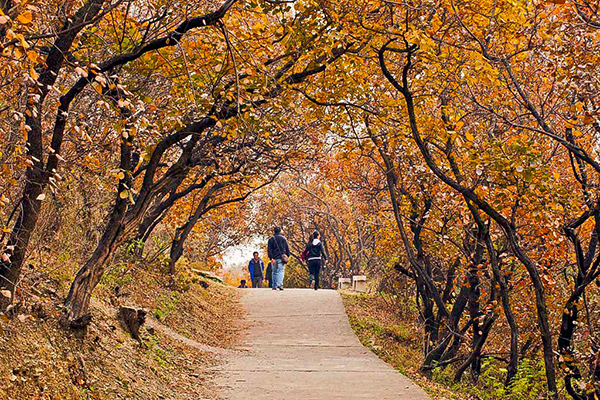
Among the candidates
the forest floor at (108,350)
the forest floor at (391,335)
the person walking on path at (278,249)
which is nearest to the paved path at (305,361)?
the forest floor at (391,335)

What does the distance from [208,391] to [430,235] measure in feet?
19.7

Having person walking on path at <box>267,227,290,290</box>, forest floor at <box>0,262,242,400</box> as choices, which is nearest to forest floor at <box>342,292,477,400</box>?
person walking on path at <box>267,227,290,290</box>

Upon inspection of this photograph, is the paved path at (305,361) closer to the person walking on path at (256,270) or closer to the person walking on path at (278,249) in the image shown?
the person walking on path at (278,249)

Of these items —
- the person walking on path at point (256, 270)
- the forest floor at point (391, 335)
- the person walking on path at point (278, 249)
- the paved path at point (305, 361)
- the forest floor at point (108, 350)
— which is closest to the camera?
the forest floor at point (108, 350)

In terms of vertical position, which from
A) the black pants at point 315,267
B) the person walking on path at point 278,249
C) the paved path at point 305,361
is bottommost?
the paved path at point 305,361

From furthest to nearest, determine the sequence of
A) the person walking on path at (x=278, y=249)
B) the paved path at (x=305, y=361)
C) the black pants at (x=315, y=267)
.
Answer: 1. the black pants at (x=315, y=267)
2. the person walking on path at (x=278, y=249)
3. the paved path at (x=305, y=361)

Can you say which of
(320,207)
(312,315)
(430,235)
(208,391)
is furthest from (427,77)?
(320,207)

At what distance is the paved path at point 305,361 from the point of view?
9.00 metres

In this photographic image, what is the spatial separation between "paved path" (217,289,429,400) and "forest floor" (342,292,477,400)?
24 centimetres

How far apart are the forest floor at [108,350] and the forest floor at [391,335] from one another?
122 inches

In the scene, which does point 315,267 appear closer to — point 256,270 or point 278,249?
point 278,249

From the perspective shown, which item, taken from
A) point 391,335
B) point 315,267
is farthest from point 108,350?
point 315,267

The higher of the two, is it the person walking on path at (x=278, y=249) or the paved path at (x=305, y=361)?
the person walking on path at (x=278, y=249)

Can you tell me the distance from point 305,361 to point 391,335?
14.5ft
